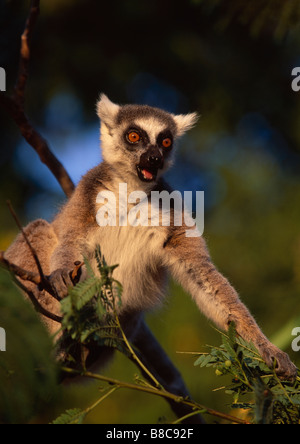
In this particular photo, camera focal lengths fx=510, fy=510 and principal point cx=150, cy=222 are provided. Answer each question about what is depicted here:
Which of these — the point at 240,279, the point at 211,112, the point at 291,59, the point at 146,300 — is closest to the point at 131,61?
the point at 211,112

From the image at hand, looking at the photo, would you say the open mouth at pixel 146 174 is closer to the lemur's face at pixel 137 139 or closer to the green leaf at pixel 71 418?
the lemur's face at pixel 137 139

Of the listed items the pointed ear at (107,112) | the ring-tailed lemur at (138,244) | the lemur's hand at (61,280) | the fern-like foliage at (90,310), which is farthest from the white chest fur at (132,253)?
the fern-like foliage at (90,310)

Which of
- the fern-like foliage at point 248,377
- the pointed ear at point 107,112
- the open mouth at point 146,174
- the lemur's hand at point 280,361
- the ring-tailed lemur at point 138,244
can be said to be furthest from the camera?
the pointed ear at point 107,112

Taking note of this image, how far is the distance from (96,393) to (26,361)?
3747 mm

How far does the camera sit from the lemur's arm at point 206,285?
300 centimetres

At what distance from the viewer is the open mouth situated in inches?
137

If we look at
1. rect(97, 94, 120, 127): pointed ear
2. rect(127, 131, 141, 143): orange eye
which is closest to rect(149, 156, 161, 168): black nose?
rect(127, 131, 141, 143): orange eye

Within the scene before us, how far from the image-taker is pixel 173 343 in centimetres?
491

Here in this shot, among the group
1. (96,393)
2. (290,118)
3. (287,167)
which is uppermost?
(290,118)

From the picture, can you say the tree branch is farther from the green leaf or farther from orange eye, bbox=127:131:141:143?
the green leaf

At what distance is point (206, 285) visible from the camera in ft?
10.6

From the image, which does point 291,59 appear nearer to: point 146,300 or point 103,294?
point 146,300

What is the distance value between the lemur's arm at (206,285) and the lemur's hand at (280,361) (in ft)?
0.13

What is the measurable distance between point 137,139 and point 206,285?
1.18 meters
